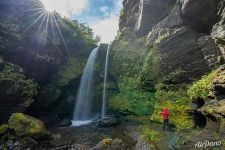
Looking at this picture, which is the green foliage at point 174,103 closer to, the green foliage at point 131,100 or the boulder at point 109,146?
the green foliage at point 131,100

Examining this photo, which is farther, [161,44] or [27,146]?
[161,44]

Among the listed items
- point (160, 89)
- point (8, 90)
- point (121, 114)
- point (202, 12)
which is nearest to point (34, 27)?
point (8, 90)

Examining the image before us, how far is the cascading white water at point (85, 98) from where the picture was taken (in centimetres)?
3139

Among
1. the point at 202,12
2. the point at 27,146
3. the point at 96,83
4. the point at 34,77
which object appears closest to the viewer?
the point at 27,146

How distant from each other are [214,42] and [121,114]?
12.4m

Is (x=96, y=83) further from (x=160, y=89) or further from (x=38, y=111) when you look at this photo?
(x=160, y=89)

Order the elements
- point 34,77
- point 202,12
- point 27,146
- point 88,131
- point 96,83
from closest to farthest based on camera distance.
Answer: point 27,146 → point 88,131 → point 202,12 → point 34,77 → point 96,83

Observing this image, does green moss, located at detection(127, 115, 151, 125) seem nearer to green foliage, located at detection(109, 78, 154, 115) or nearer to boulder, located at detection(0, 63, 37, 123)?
green foliage, located at detection(109, 78, 154, 115)

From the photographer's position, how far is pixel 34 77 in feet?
98.3

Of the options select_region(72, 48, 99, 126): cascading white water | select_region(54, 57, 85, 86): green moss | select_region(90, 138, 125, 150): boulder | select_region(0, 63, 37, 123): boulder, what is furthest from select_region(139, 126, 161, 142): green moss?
select_region(54, 57, 85, 86): green moss

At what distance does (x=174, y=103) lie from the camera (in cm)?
2269

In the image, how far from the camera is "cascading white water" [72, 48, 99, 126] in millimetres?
31391

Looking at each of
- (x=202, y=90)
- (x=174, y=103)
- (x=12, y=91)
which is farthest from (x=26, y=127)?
(x=202, y=90)

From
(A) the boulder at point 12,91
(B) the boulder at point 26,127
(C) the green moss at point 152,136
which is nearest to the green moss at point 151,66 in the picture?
(C) the green moss at point 152,136
